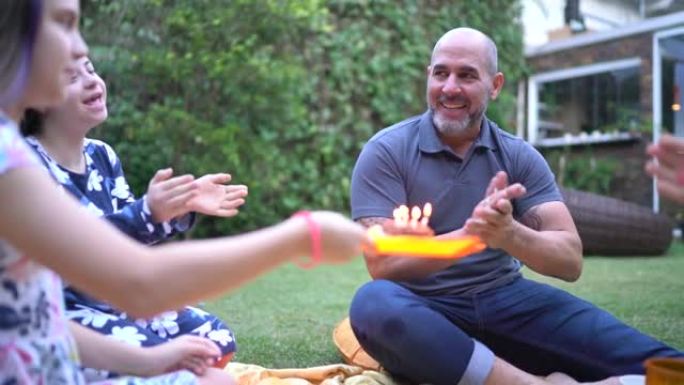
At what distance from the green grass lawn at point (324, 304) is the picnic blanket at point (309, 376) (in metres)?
0.32

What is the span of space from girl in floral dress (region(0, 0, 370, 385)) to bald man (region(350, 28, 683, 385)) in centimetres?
115

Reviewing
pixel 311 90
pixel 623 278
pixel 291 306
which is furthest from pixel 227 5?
pixel 623 278

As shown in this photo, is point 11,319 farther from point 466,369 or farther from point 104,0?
point 104,0

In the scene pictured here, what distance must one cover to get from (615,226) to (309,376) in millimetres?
5651

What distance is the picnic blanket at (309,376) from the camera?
2584mm

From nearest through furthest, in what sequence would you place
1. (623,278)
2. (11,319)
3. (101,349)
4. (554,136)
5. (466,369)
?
(11,319) < (101,349) < (466,369) < (623,278) < (554,136)

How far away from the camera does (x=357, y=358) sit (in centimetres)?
295

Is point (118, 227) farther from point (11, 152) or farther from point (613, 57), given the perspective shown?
point (613, 57)

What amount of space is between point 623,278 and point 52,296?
207 inches

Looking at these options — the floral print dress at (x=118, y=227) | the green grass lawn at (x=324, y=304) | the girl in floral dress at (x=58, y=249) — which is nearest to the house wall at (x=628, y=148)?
the green grass lawn at (x=324, y=304)

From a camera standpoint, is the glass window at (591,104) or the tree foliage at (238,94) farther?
the glass window at (591,104)

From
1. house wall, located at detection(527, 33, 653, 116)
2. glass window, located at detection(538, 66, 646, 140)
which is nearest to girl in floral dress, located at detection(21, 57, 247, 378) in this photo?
glass window, located at detection(538, 66, 646, 140)

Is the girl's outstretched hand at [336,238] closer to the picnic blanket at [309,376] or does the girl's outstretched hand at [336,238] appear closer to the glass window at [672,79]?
the picnic blanket at [309,376]

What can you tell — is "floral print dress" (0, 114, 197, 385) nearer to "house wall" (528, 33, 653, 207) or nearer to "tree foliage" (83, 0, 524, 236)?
"tree foliage" (83, 0, 524, 236)
